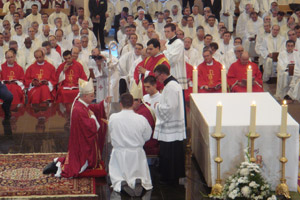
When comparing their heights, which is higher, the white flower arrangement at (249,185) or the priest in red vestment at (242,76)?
the priest in red vestment at (242,76)

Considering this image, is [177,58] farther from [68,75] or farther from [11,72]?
[11,72]

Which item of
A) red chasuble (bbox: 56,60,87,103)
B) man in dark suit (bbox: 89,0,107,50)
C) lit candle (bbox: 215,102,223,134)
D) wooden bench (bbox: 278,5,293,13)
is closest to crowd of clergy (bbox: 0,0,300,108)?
Result: red chasuble (bbox: 56,60,87,103)

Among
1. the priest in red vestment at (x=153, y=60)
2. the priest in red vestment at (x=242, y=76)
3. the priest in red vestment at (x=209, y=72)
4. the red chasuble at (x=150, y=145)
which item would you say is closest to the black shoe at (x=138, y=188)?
the red chasuble at (x=150, y=145)

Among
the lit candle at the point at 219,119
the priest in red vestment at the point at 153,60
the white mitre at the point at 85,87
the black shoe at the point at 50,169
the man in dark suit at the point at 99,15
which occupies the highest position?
the man in dark suit at the point at 99,15

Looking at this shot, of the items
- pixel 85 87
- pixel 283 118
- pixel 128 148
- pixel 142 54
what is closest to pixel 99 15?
pixel 142 54

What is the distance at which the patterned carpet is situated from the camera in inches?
267

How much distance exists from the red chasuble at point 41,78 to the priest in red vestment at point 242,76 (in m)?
3.27

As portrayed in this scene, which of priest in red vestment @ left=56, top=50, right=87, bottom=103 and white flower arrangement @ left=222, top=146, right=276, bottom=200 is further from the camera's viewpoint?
priest in red vestment @ left=56, top=50, right=87, bottom=103

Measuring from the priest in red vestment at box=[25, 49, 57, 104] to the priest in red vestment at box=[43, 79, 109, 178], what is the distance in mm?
3890

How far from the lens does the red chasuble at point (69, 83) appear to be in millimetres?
11148

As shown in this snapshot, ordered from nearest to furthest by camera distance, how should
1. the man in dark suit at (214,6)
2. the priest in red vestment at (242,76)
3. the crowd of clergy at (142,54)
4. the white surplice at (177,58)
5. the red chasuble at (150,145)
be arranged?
the red chasuble at (150,145)
the white surplice at (177,58)
the priest in red vestment at (242,76)
the crowd of clergy at (142,54)
the man in dark suit at (214,6)

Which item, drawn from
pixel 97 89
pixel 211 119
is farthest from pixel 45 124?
pixel 211 119

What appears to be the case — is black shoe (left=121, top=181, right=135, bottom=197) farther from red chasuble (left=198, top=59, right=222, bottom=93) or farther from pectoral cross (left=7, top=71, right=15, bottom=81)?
pectoral cross (left=7, top=71, right=15, bottom=81)

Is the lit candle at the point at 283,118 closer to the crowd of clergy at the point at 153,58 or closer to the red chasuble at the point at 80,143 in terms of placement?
the crowd of clergy at the point at 153,58
